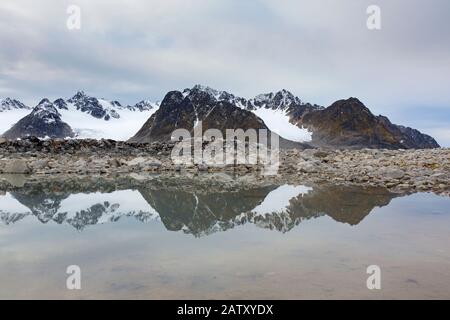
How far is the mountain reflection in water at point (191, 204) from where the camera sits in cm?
947

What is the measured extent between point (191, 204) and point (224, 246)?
5.35 metres

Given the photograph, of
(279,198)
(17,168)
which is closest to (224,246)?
(279,198)

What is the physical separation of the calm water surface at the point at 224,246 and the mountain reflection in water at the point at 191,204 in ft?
0.15

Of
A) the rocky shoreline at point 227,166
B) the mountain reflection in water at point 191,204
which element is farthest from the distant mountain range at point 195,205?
the rocky shoreline at point 227,166

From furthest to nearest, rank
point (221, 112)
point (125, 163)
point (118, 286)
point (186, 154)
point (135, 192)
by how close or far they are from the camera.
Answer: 1. point (221, 112)
2. point (186, 154)
3. point (125, 163)
4. point (135, 192)
5. point (118, 286)

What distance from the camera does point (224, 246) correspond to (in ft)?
22.7

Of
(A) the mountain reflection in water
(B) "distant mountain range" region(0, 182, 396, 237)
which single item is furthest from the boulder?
(B) "distant mountain range" region(0, 182, 396, 237)

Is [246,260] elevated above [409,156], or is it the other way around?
[409,156]

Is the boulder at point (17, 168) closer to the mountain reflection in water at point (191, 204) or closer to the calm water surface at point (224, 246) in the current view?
the mountain reflection in water at point (191, 204)

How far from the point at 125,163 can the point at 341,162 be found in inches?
501
